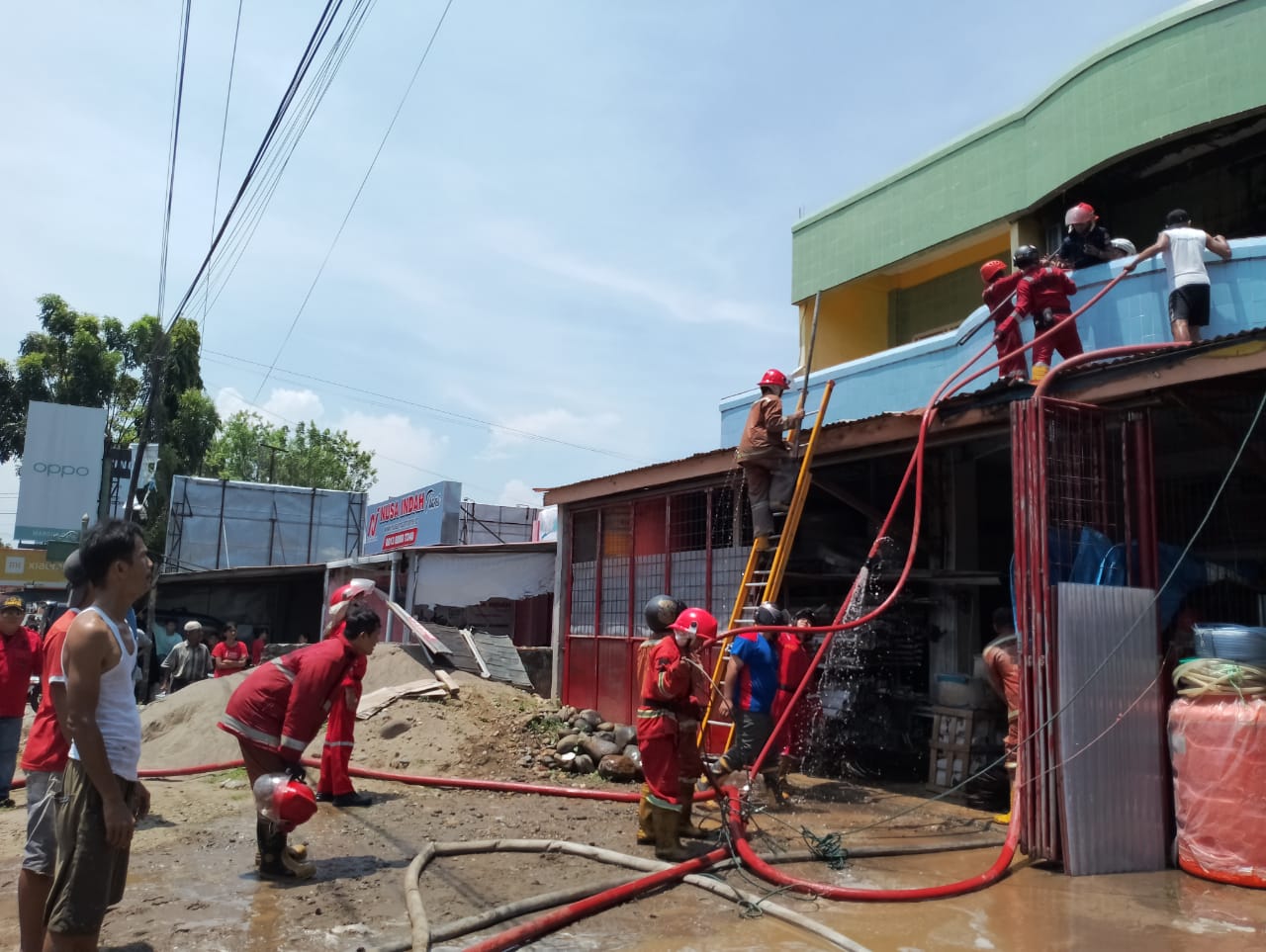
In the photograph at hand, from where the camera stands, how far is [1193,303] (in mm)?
7422

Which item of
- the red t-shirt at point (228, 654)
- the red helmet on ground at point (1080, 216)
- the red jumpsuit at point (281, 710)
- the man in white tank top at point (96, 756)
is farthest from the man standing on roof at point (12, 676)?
the red helmet on ground at point (1080, 216)

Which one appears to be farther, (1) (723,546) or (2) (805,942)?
(1) (723,546)

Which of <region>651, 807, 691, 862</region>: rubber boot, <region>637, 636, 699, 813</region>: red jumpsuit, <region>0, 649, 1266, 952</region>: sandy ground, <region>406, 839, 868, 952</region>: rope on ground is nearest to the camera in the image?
<region>406, 839, 868, 952</region>: rope on ground

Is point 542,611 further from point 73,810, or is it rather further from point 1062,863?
point 73,810

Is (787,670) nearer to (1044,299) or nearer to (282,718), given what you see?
(1044,299)

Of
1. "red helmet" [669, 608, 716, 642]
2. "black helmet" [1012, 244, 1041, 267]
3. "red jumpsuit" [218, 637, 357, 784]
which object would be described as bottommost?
"red jumpsuit" [218, 637, 357, 784]

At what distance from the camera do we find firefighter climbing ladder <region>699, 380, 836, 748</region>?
788 centimetres

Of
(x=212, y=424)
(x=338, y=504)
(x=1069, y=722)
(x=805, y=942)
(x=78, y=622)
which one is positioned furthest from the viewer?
(x=338, y=504)

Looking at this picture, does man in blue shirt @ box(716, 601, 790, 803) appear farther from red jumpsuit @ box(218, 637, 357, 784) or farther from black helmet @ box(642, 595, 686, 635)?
red jumpsuit @ box(218, 637, 357, 784)

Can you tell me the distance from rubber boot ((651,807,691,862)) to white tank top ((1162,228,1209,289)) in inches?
220

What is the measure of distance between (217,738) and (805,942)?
7.79 m

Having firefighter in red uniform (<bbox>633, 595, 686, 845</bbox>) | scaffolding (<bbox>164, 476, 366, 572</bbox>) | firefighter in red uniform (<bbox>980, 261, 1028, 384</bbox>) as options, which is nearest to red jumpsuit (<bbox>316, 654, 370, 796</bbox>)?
firefighter in red uniform (<bbox>633, 595, 686, 845</bbox>)

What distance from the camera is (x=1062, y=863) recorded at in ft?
18.6

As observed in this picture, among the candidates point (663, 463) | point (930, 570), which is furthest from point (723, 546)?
point (930, 570)
